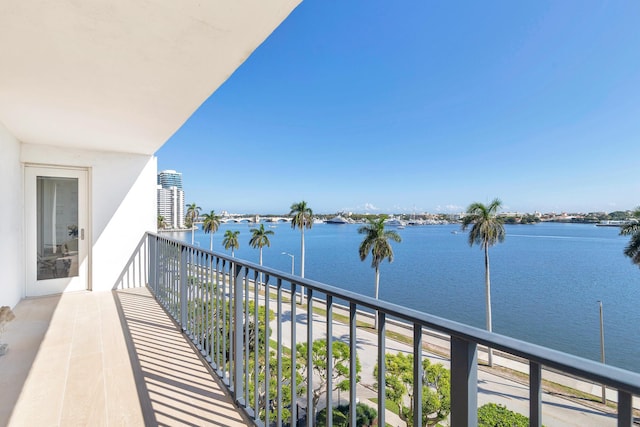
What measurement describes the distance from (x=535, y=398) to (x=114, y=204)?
523 cm

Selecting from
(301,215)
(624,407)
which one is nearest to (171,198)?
(301,215)

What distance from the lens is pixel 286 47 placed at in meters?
12.3

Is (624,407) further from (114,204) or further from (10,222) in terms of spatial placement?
(114,204)

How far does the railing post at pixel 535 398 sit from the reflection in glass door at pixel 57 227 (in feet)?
17.8

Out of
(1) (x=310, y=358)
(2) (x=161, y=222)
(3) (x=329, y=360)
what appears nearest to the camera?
(3) (x=329, y=360)

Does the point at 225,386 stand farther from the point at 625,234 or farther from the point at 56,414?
the point at 625,234

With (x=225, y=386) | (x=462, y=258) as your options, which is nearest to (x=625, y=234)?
(x=225, y=386)

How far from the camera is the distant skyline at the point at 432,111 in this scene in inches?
561

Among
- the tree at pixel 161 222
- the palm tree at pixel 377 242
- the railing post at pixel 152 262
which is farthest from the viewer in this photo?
the tree at pixel 161 222

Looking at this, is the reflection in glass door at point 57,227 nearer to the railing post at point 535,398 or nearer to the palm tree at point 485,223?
the railing post at point 535,398

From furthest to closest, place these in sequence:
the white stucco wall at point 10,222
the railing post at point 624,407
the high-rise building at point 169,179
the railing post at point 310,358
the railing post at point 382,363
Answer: the high-rise building at point 169,179
the white stucco wall at point 10,222
the railing post at point 310,358
the railing post at point 382,363
the railing post at point 624,407

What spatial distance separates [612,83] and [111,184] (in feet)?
121

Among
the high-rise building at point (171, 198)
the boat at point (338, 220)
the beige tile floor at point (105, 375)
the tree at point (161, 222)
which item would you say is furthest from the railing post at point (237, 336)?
the boat at point (338, 220)

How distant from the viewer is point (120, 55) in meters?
1.99
